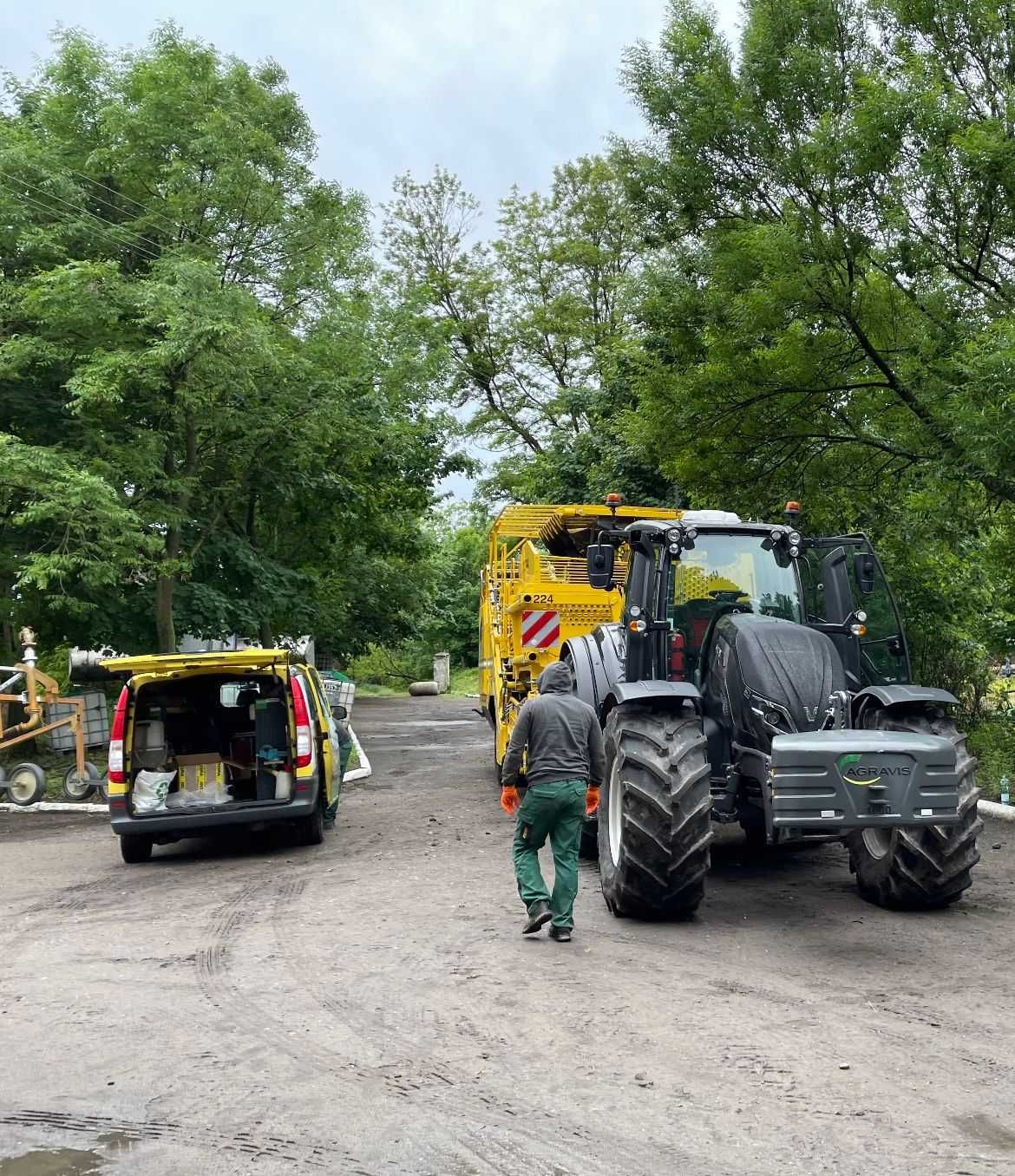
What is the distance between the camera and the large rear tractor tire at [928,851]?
26.3 ft

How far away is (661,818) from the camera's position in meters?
7.83

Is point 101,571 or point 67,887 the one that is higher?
point 101,571

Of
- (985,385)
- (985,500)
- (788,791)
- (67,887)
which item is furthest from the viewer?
(985,500)

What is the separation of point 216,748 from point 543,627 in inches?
154

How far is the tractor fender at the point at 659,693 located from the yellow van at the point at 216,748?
423 cm

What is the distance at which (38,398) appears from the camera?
17734 millimetres

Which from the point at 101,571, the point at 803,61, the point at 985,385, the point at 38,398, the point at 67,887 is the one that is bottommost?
the point at 67,887

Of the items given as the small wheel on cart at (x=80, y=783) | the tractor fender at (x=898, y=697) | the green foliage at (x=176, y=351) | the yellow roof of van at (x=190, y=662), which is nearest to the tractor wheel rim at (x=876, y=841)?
the tractor fender at (x=898, y=697)

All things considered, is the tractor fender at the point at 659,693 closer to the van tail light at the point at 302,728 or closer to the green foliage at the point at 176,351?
the van tail light at the point at 302,728

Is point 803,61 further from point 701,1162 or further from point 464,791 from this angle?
point 701,1162

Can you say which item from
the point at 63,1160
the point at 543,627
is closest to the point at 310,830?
the point at 543,627

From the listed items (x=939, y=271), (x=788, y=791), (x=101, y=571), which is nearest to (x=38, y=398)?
(x=101, y=571)

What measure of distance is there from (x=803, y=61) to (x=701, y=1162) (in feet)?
45.7

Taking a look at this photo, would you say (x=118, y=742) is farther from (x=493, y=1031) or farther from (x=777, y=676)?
(x=493, y=1031)
